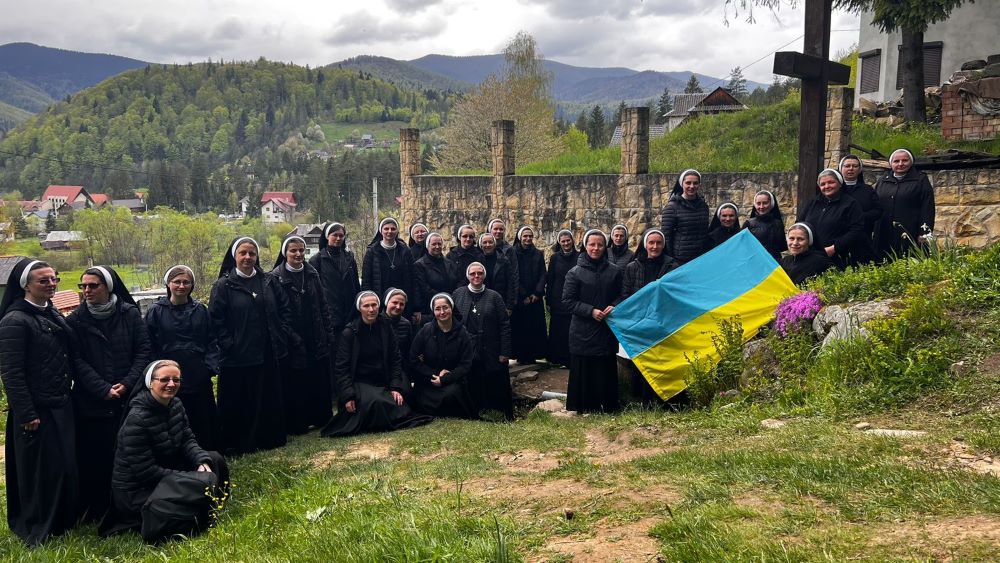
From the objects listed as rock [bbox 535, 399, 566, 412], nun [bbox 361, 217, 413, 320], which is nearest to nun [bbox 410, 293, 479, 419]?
rock [bbox 535, 399, 566, 412]

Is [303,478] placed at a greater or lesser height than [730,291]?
lesser

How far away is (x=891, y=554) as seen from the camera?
2.65 meters

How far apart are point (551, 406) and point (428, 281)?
2.03 m

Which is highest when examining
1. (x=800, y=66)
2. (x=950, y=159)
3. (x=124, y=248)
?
(x=800, y=66)

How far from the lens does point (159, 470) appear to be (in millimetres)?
4762

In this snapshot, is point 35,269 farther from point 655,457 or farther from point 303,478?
point 655,457

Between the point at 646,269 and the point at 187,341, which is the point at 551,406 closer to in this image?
the point at 646,269

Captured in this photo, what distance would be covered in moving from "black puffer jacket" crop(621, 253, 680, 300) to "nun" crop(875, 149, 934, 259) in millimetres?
1947

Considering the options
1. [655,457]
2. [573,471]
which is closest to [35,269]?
[573,471]

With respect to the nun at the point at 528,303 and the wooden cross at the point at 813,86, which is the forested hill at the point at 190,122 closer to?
the nun at the point at 528,303

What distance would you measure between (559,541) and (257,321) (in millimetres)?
3988

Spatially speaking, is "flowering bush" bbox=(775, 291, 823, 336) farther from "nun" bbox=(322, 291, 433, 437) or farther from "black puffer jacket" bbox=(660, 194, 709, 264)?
"nun" bbox=(322, 291, 433, 437)

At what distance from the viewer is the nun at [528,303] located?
9.40 metres

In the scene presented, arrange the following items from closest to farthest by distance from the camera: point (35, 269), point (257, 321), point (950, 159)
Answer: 1. point (35, 269)
2. point (257, 321)
3. point (950, 159)
